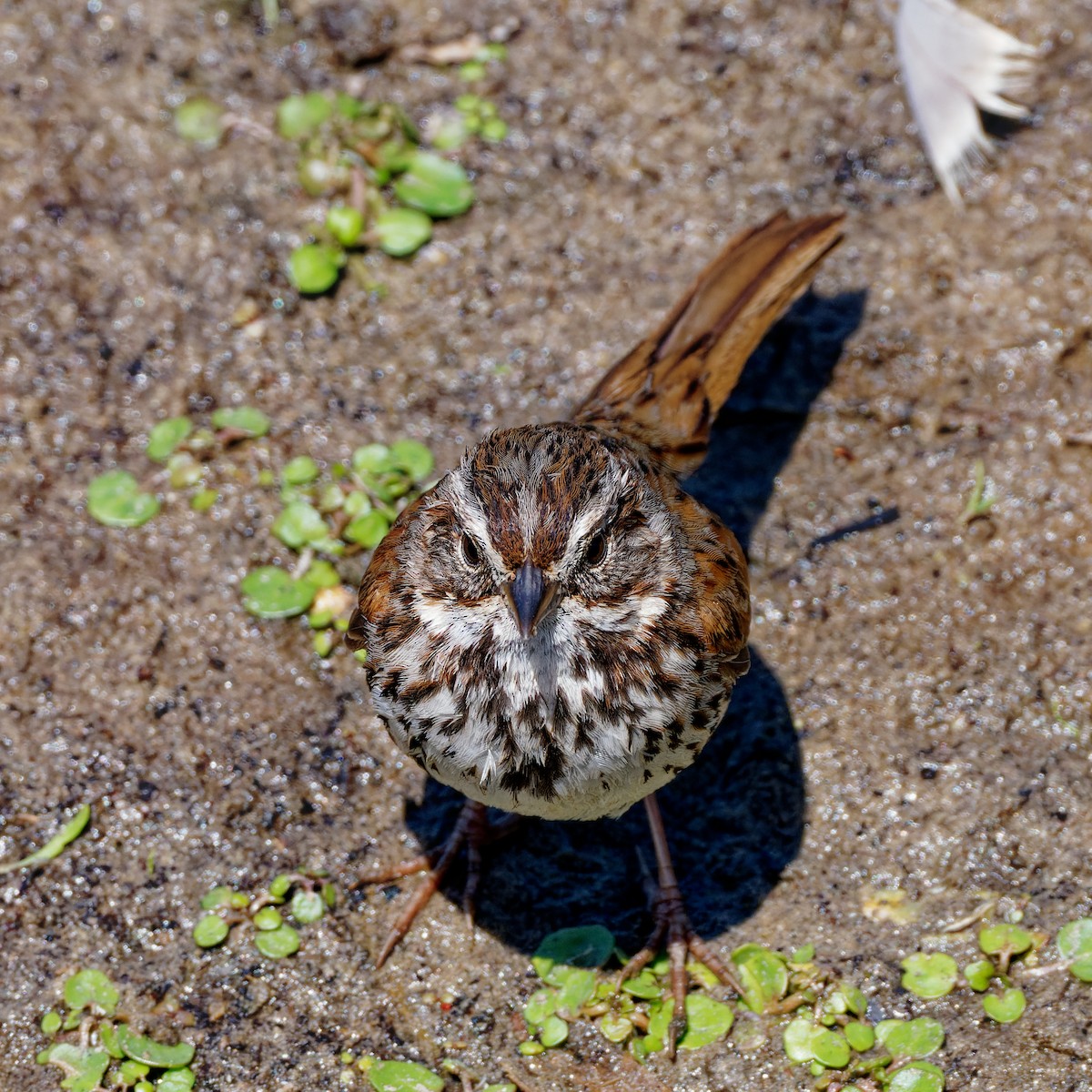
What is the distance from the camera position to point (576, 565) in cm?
371

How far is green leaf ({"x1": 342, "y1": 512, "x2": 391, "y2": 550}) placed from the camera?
5180mm

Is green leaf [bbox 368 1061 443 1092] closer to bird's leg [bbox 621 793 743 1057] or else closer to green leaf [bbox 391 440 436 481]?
bird's leg [bbox 621 793 743 1057]

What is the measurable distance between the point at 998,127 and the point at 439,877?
417 centimetres

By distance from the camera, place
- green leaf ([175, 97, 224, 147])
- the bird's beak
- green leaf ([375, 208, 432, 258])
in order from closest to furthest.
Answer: the bird's beak → green leaf ([375, 208, 432, 258]) → green leaf ([175, 97, 224, 147])

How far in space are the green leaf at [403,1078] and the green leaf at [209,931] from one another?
678 millimetres

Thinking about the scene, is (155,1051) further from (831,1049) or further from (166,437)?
(166,437)

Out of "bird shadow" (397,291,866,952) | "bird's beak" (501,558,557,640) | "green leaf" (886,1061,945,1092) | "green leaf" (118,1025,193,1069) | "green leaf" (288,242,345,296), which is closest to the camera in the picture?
"bird's beak" (501,558,557,640)

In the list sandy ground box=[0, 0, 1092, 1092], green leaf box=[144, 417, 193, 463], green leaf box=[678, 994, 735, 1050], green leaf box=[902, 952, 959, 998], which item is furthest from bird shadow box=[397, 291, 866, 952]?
green leaf box=[144, 417, 193, 463]

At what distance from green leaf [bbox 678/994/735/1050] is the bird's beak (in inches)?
61.2

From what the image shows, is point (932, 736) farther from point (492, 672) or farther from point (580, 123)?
point (580, 123)

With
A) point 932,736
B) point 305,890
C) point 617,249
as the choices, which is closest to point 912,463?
point 932,736

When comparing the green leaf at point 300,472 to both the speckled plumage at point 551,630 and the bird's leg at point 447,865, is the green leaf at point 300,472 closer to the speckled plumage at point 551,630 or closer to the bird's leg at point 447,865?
the speckled plumage at point 551,630

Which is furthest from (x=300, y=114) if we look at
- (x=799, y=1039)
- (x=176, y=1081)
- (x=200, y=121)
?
(x=799, y=1039)

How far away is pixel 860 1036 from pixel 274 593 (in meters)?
2.63
